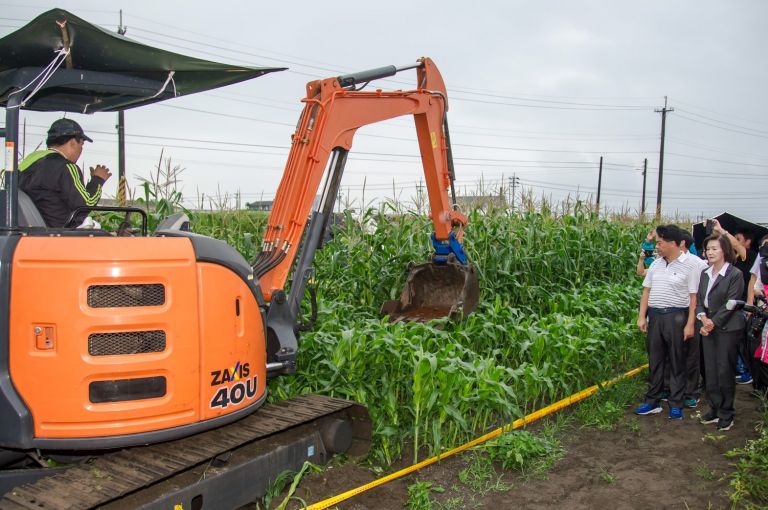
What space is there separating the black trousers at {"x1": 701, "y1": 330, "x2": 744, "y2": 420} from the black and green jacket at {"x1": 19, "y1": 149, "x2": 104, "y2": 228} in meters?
5.19

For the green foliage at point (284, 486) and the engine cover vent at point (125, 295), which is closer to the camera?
the engine cover vent at point (125, 295)

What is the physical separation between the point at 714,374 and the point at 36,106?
18.9 feet

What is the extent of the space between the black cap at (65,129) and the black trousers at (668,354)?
515 cm

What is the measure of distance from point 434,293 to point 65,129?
460 cm

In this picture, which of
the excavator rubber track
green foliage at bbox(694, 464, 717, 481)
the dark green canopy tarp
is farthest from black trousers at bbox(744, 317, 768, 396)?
the dark green canopy tarp

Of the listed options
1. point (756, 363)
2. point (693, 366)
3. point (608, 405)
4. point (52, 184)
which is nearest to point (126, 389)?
point (52, 184)

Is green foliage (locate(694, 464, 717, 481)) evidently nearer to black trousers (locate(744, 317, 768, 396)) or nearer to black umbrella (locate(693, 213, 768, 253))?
black trousers (locate(744, 317, 768, 396))

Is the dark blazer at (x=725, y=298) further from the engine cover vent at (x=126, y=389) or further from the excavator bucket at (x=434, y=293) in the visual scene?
the engine cover vent at (x=126, y=389)

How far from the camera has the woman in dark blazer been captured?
5.89 metres

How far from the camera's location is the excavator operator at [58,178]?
4242 mm

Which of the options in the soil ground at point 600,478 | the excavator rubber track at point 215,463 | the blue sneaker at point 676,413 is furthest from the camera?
the blue sneaker at point 676,413

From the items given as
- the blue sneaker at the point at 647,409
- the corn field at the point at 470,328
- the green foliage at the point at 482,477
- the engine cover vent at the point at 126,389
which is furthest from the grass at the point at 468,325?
the engine cover vent at the point at 126,389

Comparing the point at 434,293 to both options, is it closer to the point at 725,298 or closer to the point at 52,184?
the point at 725,298

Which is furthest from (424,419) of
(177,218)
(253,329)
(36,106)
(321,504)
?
(36,106)
